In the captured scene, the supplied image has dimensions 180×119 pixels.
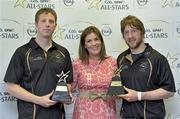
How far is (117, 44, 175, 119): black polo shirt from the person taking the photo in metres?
1.91

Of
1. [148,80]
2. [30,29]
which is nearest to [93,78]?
[148,80]

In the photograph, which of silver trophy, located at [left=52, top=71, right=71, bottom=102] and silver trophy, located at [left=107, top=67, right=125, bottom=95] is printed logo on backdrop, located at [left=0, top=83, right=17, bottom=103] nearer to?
silver trophy, located at [left=52, top=71, right=71, bottom=102]

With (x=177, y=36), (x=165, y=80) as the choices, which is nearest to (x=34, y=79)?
(x=165, y=80)

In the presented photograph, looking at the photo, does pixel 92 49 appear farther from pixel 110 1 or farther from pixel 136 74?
pixel 110 1

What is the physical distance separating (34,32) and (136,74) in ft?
2.73

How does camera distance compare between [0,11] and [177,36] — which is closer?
[0,11]

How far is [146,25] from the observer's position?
7.82 ft

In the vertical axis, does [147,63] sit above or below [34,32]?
below

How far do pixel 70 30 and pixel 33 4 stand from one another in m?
0.33

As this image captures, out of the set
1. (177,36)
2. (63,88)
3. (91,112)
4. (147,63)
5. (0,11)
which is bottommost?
(91,112)

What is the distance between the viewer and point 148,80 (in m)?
1.92

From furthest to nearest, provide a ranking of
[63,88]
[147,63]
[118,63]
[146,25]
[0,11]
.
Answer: [146,25] < [0,11] < [118,63] < [147,63] < [63,88]

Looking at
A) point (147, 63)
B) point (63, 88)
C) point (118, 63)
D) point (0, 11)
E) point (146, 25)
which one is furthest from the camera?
point (146, 25)

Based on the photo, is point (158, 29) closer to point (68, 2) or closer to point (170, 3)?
point (170, 3)
